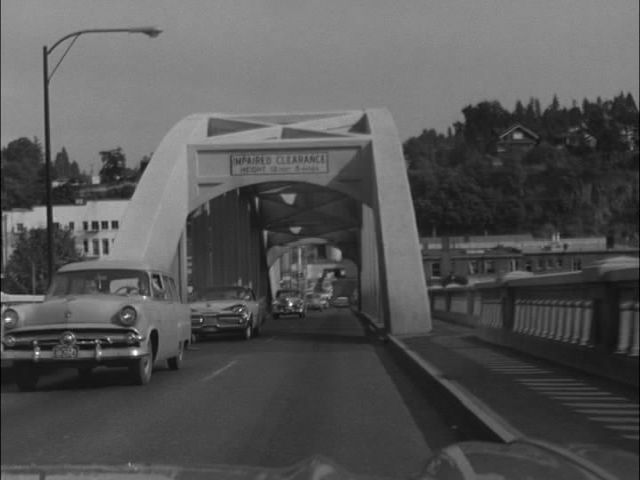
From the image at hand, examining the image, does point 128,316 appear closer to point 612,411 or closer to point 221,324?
point 612,411

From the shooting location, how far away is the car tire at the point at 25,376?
41.5 ft

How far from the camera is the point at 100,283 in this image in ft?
47.3

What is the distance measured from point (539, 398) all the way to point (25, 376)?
661 centimetres

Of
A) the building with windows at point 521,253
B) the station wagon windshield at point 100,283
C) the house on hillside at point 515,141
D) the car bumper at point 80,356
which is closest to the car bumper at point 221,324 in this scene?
the building with windows at point 521,253

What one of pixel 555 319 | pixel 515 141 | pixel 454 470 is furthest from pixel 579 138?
pixel 454 470

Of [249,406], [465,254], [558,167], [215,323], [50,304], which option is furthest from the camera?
[215,323]

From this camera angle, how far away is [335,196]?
50.0 m

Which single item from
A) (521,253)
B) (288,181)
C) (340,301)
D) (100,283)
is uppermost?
(288,181)

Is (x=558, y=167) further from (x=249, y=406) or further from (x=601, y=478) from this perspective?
(x=601, y=478)

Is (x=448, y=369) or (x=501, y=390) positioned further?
(x=448, y=369)

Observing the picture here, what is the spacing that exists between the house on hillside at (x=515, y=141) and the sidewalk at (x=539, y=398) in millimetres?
2527

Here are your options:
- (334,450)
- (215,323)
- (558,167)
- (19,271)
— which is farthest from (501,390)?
(19,271)

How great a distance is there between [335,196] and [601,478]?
4570 cm

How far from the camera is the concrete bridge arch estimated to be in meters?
28.7
